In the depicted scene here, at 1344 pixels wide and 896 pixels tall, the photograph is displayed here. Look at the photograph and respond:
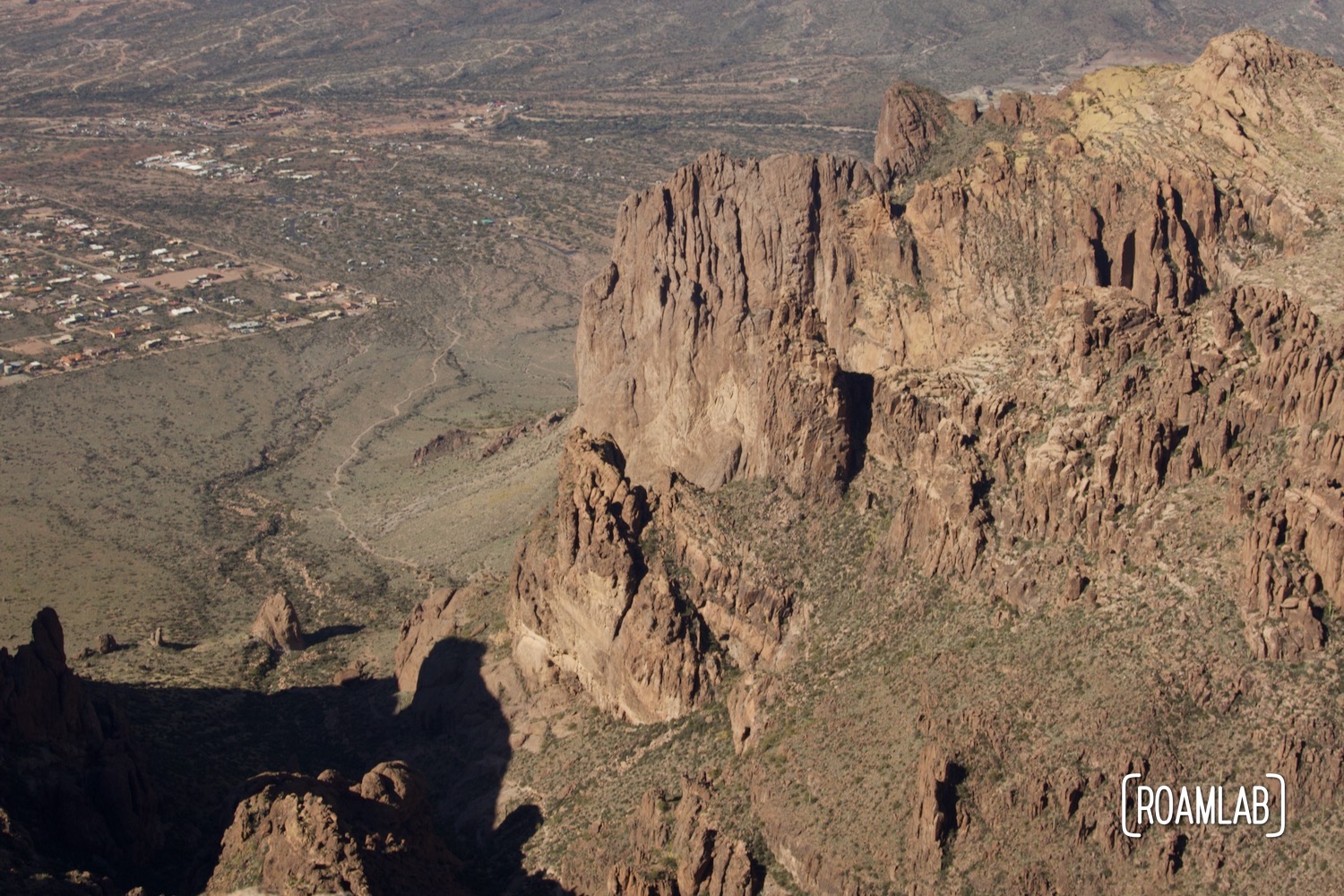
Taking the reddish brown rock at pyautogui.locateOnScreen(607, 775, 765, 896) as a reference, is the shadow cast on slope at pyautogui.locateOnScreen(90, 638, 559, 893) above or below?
below

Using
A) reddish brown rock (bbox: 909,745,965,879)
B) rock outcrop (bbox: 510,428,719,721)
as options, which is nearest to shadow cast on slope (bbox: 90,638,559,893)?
rock outcrop (bbox: 510,428,719,721)

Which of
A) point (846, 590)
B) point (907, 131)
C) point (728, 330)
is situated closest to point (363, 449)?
point (728, 330)

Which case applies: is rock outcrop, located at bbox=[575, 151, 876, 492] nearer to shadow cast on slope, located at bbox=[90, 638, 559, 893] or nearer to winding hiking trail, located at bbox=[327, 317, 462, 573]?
shadow cast on slope, located at bbox=[90, 638, 559, 893]

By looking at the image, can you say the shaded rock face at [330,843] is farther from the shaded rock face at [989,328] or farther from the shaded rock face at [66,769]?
the shaded rock face at [989,328]

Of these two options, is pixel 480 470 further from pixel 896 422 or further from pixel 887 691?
pixel 887 691

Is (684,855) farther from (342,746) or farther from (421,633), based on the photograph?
Answer: (421,633)

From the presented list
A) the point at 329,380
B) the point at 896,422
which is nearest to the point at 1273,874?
the point at 896,422
